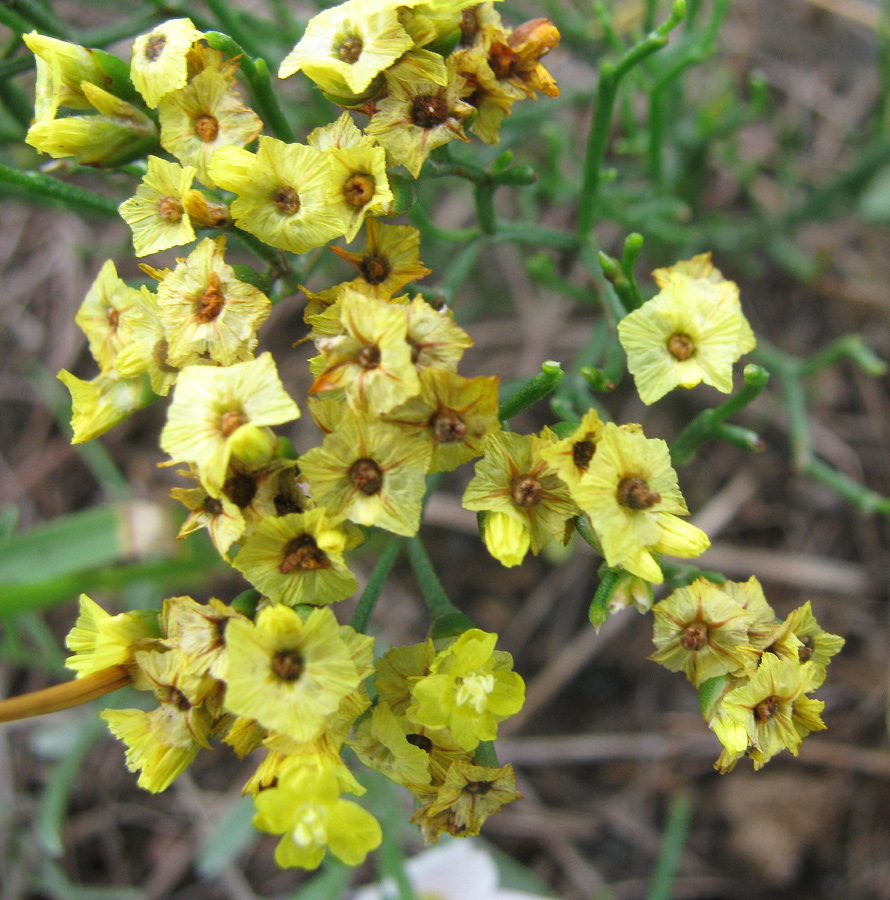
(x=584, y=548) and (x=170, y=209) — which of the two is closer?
(x=170, y=209)

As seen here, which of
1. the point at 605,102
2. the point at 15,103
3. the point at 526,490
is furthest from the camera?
the point at 15,103

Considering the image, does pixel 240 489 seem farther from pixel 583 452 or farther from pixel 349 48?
pixel 349 48

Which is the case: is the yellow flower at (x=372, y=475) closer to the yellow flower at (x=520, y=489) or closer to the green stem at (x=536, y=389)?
the yellow flower at (x=520, y=489)

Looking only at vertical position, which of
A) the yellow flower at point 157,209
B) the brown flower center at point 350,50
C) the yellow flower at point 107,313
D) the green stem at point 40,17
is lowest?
the yellow flower at point 107,313

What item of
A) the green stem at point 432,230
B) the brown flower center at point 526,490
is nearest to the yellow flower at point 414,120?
the green stem at point 432,230

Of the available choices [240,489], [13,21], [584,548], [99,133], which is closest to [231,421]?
[240,489]

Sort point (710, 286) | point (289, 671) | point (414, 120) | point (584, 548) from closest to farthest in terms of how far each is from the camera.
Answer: point (289, 671), point (414, 120), point (710, 286), point (584, 548)
